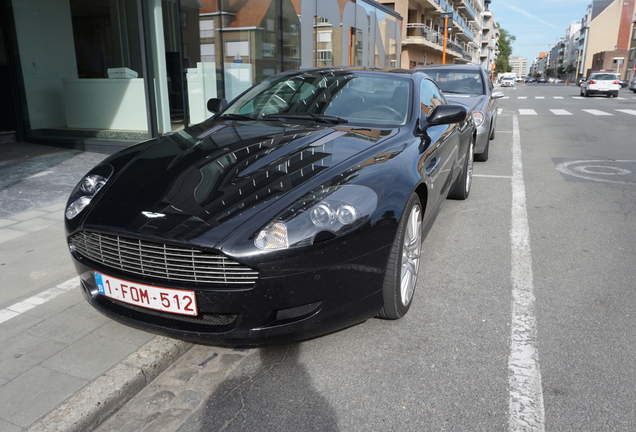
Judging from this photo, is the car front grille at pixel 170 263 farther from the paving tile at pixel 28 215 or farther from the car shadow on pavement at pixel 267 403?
the paving tile at pixel 28 215

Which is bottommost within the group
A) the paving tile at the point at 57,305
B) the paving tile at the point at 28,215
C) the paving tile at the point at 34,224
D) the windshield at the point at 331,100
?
the paving tile at the point at 57,305

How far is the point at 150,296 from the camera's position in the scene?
91.8 inches

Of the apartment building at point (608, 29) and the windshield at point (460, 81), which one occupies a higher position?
the apartment building at point (608, 29)

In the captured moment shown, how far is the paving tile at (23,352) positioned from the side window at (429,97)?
115 inches

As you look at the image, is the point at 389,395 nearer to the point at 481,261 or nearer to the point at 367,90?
the point at 481,261

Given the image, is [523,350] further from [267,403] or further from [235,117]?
[235,117]

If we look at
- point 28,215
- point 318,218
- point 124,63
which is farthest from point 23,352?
point 124,63

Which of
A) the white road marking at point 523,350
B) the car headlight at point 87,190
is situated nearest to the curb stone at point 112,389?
the car headlight at point 87,190

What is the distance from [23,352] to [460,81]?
798 cm

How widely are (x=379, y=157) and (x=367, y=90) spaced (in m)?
1.15

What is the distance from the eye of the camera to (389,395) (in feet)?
7.58

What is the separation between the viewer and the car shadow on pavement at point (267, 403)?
7.01 feet

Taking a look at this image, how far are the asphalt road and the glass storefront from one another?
5925 millimetres

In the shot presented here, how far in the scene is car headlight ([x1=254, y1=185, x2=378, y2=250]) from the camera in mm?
2215
